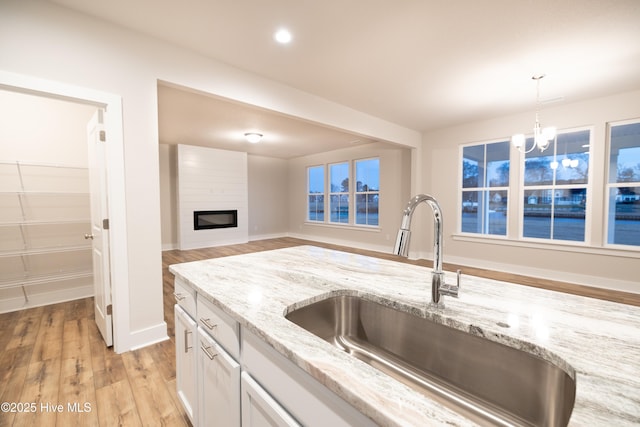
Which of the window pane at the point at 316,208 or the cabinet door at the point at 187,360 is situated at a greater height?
the window pane at the point at 316,208

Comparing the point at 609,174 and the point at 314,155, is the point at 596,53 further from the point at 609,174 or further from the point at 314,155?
the point at 314,155

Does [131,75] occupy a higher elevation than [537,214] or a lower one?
higher

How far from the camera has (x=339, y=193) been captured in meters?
7.43

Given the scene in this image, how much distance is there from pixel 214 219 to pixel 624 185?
7734 millimetres

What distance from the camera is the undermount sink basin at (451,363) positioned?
2.44 feet

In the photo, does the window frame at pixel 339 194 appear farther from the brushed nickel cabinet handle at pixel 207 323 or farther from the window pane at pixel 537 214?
the brushed nickel cabinet handle at pixel 207 323

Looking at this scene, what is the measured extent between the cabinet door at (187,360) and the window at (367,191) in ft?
18.5

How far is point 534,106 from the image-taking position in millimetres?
4113

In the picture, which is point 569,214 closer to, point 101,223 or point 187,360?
point 187,360

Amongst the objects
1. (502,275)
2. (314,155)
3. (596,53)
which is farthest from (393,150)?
(596,53)

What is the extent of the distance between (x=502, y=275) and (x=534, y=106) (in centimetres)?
268

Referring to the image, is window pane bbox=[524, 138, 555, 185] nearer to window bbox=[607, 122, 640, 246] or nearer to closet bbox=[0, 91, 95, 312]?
window bbox=[607, 122, 640, 246]

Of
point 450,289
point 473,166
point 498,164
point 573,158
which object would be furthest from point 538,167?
point 450,289

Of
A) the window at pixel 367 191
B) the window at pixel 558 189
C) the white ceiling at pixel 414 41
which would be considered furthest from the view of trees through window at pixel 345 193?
the white ceiling at pixel 414 41
